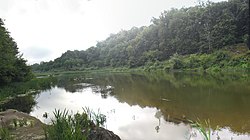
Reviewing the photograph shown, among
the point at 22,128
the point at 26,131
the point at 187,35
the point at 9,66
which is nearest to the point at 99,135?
the point at 26,131

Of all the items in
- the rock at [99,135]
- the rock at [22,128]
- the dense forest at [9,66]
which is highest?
the dense forest at [9,66]

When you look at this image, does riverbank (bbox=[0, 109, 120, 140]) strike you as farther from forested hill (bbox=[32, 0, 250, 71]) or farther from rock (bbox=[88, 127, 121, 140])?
forested hill (bbox=[32, 0, 250, 71])

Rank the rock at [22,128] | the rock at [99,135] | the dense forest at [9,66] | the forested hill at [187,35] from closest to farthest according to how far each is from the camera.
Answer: the rock at [99,135]
the rock at [22,128]
the dense forest at [9,66]
the forested hill at [187,35]

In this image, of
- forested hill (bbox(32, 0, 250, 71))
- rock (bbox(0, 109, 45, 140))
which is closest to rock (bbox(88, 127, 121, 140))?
rock (bbox(0, 109, 45, 140))

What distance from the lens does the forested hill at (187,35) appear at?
64188 mm

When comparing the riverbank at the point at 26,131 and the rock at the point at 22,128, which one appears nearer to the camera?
the riverbank at the point at 26,131

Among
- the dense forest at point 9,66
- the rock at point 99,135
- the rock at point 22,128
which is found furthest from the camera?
the dense forest at point 9,66

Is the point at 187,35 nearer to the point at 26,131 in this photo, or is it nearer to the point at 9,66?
the point at 9,66

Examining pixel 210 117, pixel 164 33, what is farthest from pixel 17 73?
pixel 164 33

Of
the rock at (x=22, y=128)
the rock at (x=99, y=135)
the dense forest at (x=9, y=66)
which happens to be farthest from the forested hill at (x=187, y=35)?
the rock at (x=99, y=135)

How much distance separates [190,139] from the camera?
30.6ft

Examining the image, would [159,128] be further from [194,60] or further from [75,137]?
[194,60]

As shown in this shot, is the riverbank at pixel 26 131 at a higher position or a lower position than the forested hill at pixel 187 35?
lower

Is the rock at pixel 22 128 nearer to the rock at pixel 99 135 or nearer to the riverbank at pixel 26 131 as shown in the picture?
the riverbank at pixel 26 131
